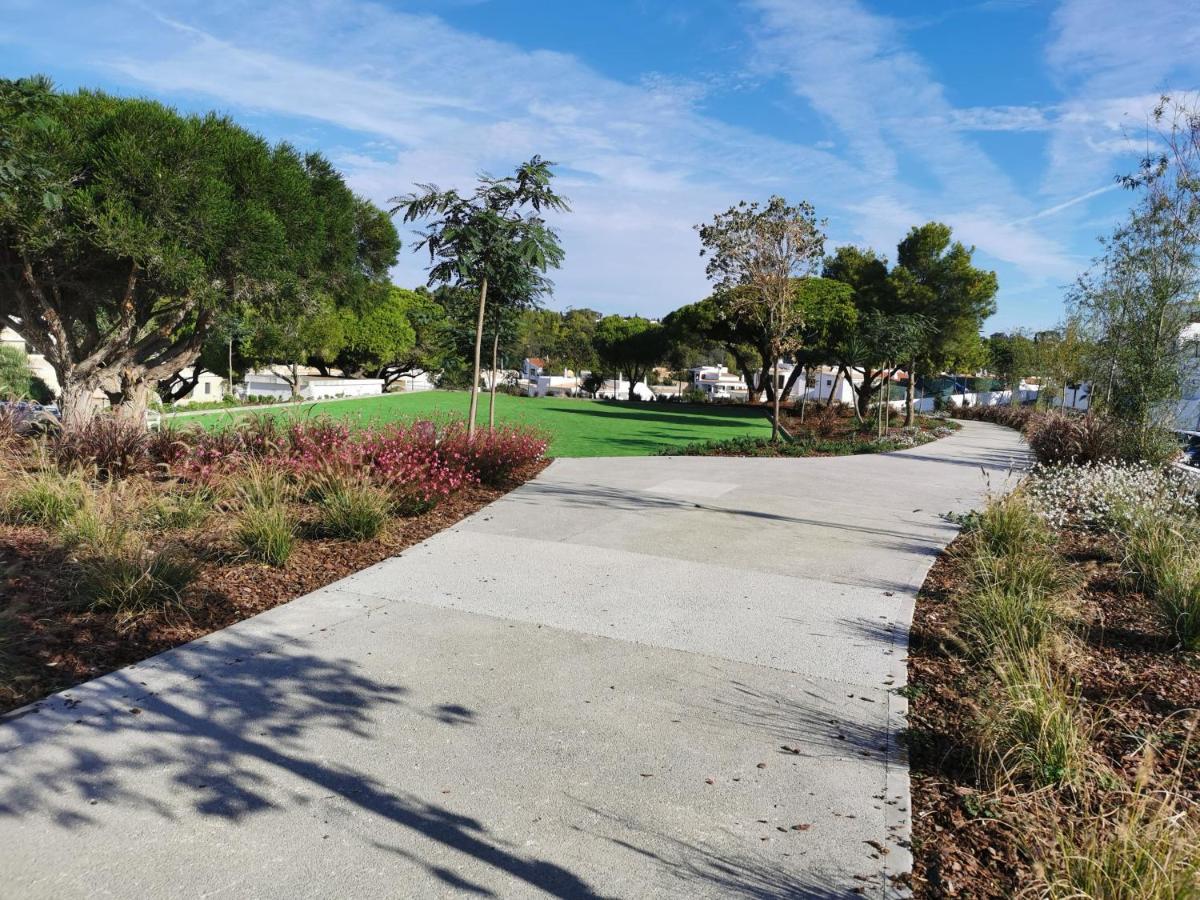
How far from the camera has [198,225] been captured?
12.3m

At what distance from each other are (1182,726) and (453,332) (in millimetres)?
10597

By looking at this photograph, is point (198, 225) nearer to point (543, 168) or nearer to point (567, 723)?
point (543, 168)

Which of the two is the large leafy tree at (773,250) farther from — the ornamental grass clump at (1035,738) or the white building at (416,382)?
the white building at (416,382)

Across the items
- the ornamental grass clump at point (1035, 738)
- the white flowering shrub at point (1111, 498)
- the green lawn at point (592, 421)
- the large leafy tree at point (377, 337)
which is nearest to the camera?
the ornamental grass clump at point (1035, 738)

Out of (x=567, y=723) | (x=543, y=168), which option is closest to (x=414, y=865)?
(x=567, y=723)

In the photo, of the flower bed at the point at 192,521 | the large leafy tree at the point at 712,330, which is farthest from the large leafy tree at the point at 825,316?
the flower bed at the point at 192,521

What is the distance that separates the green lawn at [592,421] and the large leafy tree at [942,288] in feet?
23.6

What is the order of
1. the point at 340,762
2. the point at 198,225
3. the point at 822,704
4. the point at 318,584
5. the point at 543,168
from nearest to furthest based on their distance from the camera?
the point at 340,762, the point at 822,704, the point at 318,584, the point at 543,168, the point at 198,225

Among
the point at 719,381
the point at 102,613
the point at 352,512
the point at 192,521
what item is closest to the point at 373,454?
the point at 352,512

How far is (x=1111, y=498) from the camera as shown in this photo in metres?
7.93

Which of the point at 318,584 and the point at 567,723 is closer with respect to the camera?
the point at 567,723

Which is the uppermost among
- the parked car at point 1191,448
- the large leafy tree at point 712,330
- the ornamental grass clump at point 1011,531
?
the large leafy tree at point 712,330

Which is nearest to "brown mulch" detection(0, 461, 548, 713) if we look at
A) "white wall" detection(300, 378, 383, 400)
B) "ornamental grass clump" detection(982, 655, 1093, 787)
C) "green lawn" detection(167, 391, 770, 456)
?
"ornamental grass clump" detection(982, 655, 1093, 787)

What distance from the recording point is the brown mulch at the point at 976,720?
108 inches
